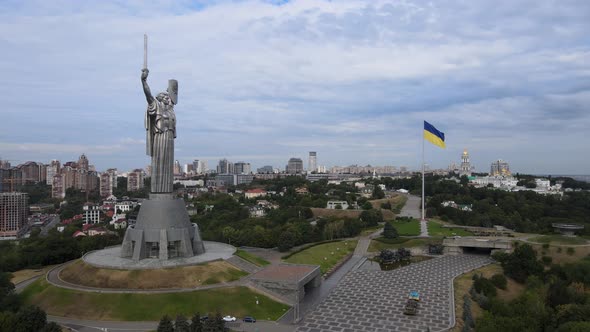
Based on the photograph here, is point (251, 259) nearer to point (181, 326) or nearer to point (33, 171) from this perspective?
point (181, 326)

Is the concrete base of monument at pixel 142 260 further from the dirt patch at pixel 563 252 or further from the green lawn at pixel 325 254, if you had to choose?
the dirt patch at pixel 563 252

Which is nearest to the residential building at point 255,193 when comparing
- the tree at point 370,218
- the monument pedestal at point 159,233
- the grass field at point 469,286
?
the tree at point 370,218

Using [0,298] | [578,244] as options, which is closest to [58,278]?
[0,298]

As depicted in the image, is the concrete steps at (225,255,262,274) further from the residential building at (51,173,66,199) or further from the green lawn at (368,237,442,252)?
the residential building at (51,173,66,199)

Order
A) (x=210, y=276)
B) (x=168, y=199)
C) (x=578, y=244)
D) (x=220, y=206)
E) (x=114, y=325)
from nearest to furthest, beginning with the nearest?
(x=114, y=325) → (x=210, y=276) → (x=168, y=199) → (x=578, y=244) → (x=220, y=206)

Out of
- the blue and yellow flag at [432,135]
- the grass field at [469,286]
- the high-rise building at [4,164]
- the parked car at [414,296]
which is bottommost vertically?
the grass field at [469,286]

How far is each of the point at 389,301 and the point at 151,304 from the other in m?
15.0

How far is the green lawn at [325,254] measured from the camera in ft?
124

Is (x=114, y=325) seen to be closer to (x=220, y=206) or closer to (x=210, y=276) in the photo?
(x=210, y=276)

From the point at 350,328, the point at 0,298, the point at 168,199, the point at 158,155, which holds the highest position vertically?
the point at 158,155

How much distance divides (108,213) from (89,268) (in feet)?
182

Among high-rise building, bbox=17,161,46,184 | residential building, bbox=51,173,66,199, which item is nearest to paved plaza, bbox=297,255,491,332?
residential building, bbox=51,173,66,199

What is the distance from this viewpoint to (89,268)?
2903 cm

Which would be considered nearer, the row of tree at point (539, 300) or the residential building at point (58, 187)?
the row of tree at point (539, 300)
